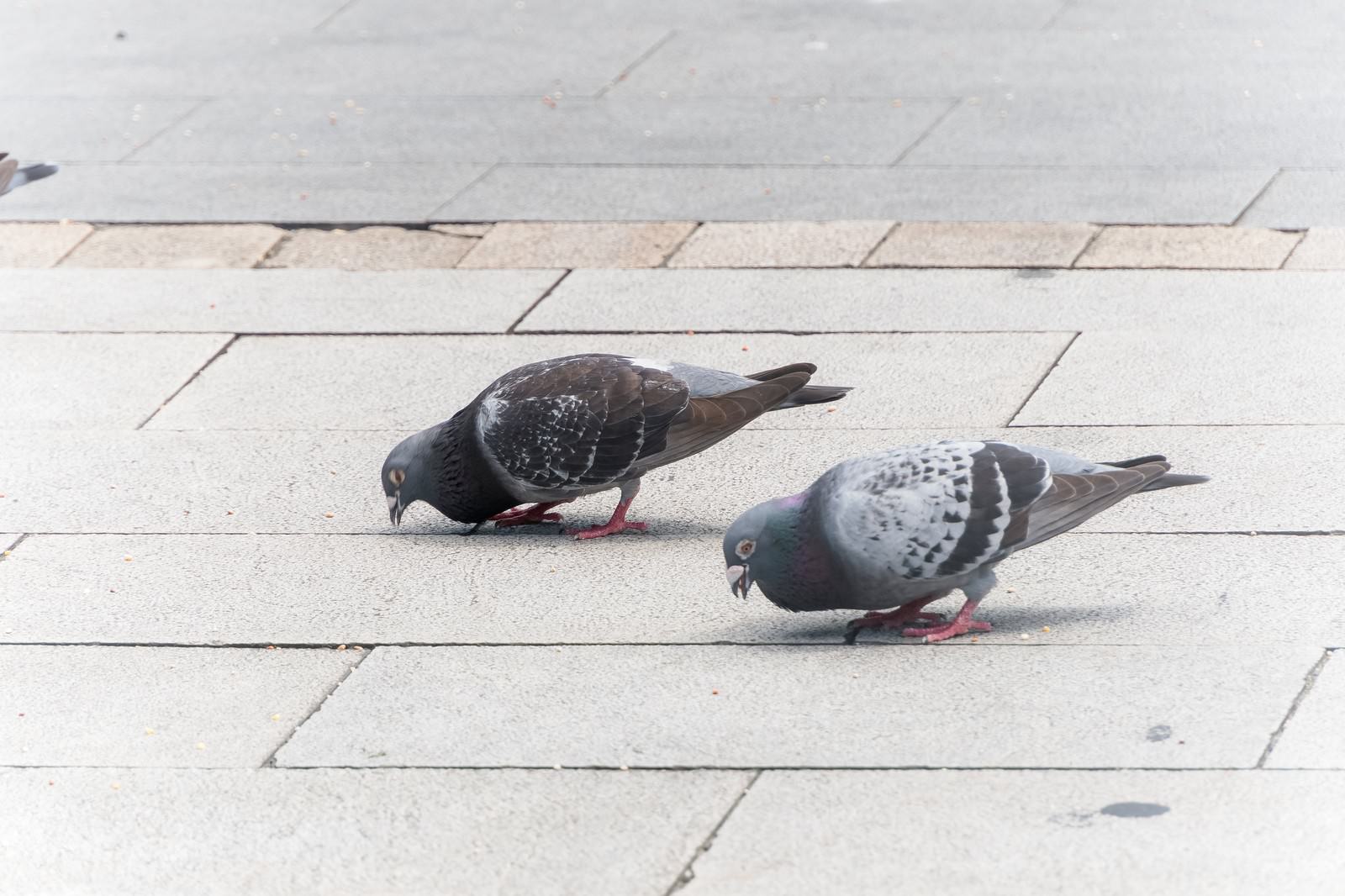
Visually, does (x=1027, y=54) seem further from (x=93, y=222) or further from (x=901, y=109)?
(x=93, y=222)

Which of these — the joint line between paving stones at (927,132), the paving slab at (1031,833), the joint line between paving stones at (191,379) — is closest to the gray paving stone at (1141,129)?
the joint line between paving stones at (927,132)

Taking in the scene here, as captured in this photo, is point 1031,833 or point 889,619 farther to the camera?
point 889,619

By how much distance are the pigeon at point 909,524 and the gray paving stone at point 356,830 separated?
693 millimetres

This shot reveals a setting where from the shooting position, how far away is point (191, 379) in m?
8.10

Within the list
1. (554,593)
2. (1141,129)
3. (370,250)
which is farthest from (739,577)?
(1141,129)

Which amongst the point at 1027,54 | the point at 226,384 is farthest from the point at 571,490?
the point at 1027,54

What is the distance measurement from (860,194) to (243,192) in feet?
11.8

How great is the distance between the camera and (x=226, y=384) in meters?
8.02

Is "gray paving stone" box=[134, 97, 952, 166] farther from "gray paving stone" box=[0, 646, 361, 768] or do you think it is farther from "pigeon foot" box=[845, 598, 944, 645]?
"gray paving stone" box=[0, 646, 361, 768]

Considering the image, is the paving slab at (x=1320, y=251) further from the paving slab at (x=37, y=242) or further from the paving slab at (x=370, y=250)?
the paving slab at (x=37, y=242)

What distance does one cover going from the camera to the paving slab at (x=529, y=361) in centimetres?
741

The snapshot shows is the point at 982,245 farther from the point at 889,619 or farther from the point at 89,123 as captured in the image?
the point at 89,123

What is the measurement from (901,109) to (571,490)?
6.14 m

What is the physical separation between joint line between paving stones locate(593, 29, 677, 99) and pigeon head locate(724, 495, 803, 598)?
756 centimetres
